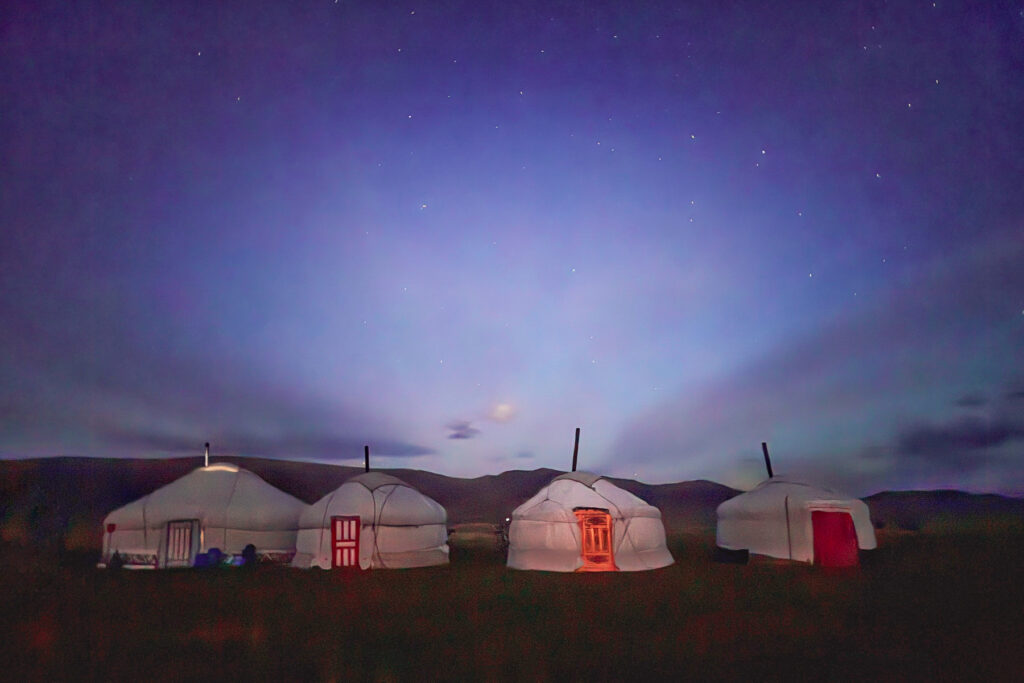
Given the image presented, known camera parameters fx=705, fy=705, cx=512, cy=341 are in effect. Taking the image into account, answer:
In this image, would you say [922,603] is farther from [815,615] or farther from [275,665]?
[275,665]

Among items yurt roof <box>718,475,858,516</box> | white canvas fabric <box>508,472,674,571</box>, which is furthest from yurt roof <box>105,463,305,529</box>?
yurt roof <box>718,475,858,516</box>

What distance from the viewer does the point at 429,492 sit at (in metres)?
55.3

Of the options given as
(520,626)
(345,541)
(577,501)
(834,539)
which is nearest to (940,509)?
(834,539)

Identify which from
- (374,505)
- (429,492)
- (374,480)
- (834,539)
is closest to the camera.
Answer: (834,539)

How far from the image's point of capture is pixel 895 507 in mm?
62188

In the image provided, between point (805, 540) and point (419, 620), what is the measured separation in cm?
1240

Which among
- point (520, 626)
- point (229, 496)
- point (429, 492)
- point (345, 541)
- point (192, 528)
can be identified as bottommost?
point (520, 626)

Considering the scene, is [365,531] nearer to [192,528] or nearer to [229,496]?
[229,496]

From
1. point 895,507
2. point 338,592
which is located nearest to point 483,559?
point 338,592

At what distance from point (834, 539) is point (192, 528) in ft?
57.0

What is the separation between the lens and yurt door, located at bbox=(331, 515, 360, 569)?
61.4 feet

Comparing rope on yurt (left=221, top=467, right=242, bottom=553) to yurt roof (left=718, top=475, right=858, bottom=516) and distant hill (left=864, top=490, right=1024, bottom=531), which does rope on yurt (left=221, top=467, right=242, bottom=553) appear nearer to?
yurt roof (left=718, top=475, right=858, bottom=516)

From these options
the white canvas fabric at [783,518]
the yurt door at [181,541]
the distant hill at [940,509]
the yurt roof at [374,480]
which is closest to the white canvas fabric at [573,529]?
the white canvas fabric at [783,518]

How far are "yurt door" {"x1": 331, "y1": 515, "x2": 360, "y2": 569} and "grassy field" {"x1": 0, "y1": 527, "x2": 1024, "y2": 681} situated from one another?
2.11m
